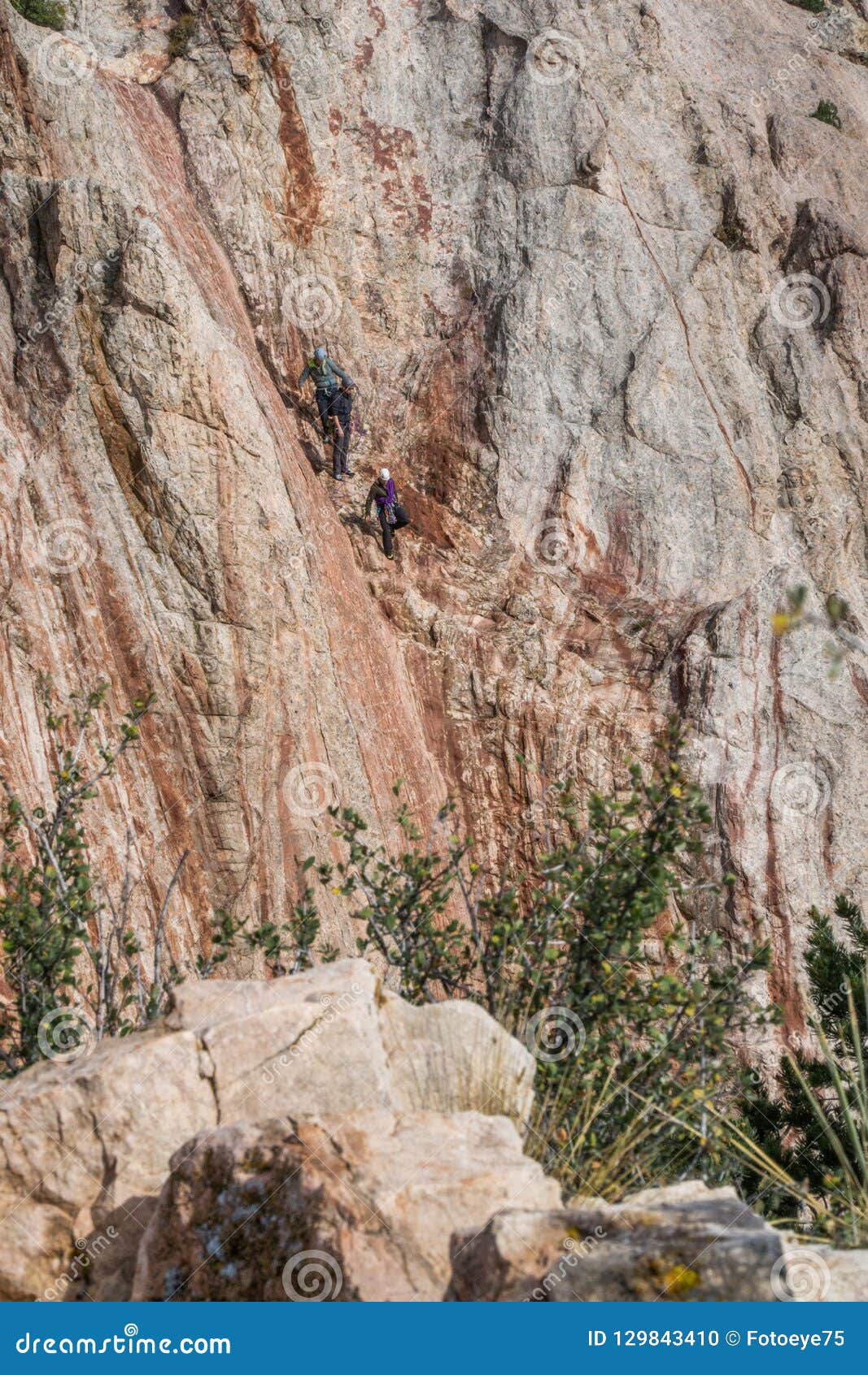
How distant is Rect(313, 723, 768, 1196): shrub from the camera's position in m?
6.34

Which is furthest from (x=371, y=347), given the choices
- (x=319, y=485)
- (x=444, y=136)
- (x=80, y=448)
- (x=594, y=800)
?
(x=594, y=800)

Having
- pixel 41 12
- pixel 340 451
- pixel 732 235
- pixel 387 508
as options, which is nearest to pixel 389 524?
pixel 387 508

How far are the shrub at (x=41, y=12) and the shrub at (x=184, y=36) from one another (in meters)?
1.95

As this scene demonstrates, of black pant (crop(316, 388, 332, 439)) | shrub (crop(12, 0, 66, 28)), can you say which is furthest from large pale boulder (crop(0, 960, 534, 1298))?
shrub (crop(12, 0, 66, 28))

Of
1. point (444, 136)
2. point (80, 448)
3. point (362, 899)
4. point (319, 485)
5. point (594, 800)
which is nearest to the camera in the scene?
point (594, 800)

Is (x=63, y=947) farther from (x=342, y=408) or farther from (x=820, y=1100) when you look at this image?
(x=342, y=408)

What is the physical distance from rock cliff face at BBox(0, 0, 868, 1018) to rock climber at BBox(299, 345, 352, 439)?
59cm

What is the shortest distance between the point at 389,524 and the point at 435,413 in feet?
9.01

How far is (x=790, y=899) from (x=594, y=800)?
9.12m

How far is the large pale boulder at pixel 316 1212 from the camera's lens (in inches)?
181

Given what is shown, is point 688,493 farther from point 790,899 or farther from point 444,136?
point 444,136

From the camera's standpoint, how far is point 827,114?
24.0 m

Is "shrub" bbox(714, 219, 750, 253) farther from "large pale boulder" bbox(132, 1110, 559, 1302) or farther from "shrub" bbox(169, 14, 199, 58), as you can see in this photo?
"large pale boulder" bbox(132, 1110, 559, 1302)

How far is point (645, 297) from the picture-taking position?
19734 millimetres
